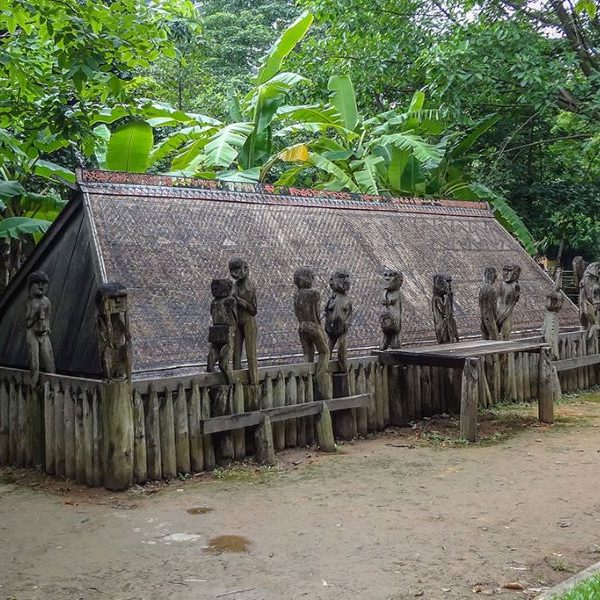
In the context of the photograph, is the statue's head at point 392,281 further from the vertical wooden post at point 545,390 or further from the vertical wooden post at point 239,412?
the vertical wooden post at point 239,412

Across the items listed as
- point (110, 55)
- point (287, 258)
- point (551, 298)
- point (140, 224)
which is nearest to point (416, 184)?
point (551, 298)

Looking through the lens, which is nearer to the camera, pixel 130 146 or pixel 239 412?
pixel 239 412

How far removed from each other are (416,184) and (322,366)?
26.9ft

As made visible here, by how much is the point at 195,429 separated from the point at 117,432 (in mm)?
875

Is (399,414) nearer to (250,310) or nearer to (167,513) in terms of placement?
(250,310)

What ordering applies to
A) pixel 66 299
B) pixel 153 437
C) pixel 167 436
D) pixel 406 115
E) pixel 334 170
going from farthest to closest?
pixel 406 115 → pixel 334 170 → pixel 66 299 → pixel 167 436 → pixel 153 437

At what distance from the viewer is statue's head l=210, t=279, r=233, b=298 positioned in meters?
7.49

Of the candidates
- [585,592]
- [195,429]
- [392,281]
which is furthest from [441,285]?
[585,592]

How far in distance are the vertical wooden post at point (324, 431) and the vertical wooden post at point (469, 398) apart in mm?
1569

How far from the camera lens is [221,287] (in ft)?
24.6

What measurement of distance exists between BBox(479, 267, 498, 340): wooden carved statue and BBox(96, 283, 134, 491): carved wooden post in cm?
535

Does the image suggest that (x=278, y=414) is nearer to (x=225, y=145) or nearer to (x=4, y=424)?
(x=4, y=424)

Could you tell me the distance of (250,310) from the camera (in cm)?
771

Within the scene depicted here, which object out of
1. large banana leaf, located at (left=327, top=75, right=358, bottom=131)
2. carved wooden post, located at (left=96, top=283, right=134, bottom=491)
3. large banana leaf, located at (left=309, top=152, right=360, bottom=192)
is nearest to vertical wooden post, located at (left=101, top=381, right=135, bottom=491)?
carved wooden post, located at (left=96, top=283, right=134, bottom=491)
